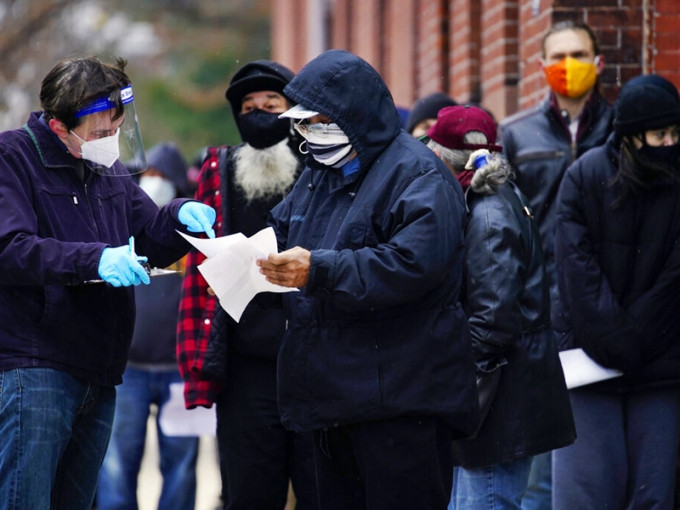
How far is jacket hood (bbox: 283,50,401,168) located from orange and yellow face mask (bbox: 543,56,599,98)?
253cm

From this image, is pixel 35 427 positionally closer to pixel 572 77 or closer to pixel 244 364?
pixel 244 364

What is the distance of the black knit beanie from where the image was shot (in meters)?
5.69

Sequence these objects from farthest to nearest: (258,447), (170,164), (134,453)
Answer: (170,164) < (134,453) < (258,447)

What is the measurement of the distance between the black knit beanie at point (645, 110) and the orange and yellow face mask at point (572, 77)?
2.95ft

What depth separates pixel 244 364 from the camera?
5.48 m

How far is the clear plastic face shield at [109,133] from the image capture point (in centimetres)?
460

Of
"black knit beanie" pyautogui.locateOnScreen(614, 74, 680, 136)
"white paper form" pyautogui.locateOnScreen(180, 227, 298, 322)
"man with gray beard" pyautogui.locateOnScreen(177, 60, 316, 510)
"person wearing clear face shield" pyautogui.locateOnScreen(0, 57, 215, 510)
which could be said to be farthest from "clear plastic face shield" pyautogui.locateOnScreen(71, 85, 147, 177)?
"black knit beanie" pyautogui.locateOnScreen(614, 74, 680, 136)

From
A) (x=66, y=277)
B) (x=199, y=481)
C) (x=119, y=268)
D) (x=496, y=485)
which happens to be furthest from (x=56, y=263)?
(x=199, y=481)

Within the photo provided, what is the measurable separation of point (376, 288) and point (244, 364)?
5.09 ft

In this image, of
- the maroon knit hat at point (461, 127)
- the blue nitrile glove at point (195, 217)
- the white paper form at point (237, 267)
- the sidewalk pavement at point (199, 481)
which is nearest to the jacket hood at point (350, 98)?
the white paper form at point (237, 267)

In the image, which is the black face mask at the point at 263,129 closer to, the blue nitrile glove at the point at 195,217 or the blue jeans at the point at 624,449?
the blue nitrile glove at the point at 195,217

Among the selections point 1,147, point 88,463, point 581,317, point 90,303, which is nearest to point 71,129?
point 1,147

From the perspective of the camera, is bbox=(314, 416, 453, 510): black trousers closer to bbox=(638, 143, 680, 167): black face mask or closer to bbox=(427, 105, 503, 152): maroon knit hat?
bbox=(427, 105, 503, 152): maroon knit hat

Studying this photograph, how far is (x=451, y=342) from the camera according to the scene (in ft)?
13.8
